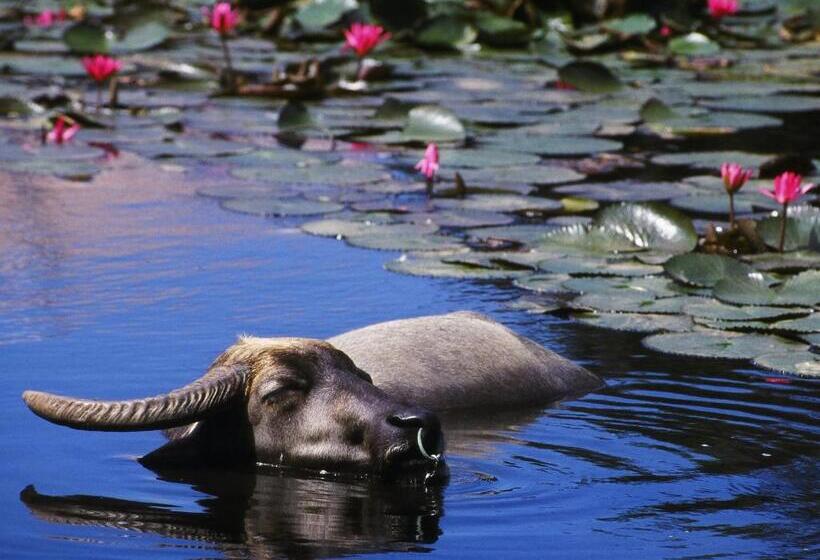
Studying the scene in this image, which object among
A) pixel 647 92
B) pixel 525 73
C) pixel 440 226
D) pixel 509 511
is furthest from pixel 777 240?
pixel 525 73

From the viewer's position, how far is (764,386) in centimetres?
637

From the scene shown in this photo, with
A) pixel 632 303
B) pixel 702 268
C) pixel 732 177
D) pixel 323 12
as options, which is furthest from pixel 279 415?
pixel 323 12

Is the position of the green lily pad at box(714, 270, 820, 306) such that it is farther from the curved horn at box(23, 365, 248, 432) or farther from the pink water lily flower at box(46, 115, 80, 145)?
the pink water lily flower at box(46, 115, 80, 145)

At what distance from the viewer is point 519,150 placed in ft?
36.7

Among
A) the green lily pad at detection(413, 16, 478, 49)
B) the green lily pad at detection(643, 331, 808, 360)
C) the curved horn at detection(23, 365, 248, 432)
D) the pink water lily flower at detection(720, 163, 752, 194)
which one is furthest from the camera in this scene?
the green lily pad at detection(413, 16, 478, 49)

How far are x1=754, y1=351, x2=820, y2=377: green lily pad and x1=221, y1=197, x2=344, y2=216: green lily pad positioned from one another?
3.51m

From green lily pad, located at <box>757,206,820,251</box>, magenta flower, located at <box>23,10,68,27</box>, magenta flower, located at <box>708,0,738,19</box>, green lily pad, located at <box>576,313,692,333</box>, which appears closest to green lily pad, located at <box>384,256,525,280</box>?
green lily pad, located at <box>576,313,692,333</box>

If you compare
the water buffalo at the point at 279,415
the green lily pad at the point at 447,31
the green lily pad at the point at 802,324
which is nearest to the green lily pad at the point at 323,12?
the green lily pad at the point at 447,31

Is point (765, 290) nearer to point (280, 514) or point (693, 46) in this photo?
point (280, 514)

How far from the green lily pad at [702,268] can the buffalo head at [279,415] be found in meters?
2.71

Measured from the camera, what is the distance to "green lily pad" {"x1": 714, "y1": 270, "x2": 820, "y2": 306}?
7.34 metres

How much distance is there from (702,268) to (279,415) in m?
3.07

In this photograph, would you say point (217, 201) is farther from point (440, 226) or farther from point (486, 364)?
point (486, 364)

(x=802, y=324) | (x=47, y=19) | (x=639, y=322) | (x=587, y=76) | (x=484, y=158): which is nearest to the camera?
(x=802, y=324)
